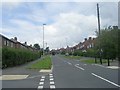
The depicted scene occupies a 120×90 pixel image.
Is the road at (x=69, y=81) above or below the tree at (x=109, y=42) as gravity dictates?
below

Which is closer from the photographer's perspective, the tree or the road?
the road

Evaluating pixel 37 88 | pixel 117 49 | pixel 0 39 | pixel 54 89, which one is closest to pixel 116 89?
pixel 54 89

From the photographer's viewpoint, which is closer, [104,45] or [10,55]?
[10,55]

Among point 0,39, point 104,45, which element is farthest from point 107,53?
point 0,39

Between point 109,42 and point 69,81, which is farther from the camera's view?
point 109,42

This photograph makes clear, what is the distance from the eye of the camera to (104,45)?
41.7m

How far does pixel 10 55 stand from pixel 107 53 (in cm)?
1384

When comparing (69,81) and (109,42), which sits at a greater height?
(109,42)

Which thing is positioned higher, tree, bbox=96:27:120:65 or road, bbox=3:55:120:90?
tree, bbox=96:27:120:65

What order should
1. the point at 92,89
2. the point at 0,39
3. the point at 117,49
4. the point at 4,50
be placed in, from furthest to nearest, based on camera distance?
the point at 0,39 → the point at 117,49 → the point at 4,50 → the point at 92,89

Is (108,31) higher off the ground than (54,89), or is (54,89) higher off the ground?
(108,31)

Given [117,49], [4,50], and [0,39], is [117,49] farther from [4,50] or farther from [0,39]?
[0,39]

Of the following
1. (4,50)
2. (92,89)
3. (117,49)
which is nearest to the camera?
(92,89)

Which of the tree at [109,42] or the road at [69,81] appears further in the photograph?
the tree at [109,42]
